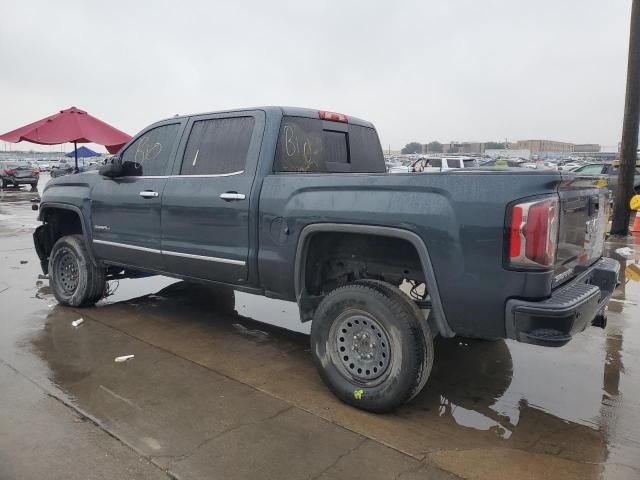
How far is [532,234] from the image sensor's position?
2.71m

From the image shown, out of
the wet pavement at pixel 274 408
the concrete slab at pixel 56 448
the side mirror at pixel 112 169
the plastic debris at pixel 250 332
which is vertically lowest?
the plastic debris at pixel 250 332

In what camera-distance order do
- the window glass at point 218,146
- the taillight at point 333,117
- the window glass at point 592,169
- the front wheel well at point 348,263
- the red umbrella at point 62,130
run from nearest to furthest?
the front wheel well at point 348,263 < the window glass at point 218,146 < the taillight at point 333,117 < the red umbrella at point 62,130 < the window glass at point 592,169

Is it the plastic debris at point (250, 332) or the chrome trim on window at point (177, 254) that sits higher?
the chrome trim on window at point (177, 254)

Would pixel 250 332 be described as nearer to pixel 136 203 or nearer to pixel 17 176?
pixel 136 203

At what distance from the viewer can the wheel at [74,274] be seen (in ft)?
18.2

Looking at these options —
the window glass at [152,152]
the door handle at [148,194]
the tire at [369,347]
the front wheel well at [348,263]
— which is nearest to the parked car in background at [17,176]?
the window glass at [152,152]

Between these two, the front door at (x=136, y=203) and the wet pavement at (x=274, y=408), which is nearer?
the wet pavement at (x=274, y=408)

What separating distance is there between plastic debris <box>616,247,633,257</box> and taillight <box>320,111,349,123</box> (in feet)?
22.5

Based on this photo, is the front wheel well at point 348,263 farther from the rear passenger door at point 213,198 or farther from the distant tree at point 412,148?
the distant tree at point 412,148

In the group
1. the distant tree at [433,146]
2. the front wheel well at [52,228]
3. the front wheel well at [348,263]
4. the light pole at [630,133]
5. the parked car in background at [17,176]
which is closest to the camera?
the front wheel well at [348,263]

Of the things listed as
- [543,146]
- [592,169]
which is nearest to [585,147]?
[543,146]

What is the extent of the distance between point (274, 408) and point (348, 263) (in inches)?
44.0

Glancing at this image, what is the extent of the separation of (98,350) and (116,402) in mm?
1120

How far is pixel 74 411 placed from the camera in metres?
3.35
